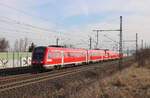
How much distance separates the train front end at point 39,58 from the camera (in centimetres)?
1836

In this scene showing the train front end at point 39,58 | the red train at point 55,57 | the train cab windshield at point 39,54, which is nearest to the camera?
the train front end at point 39,58

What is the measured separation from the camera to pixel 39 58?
18.7 metres

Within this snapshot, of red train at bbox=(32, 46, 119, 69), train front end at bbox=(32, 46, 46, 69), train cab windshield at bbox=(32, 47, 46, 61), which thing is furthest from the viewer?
train cab windshield at bbox=(32, 47, 46, 61)

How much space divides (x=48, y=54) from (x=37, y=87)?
7602 millimetres

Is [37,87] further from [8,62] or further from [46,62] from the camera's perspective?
[8,62]

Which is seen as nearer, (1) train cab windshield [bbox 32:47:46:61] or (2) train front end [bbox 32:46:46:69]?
(2) train front end [bbox 32:46:46:69]

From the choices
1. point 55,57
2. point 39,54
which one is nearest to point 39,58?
point 39,54

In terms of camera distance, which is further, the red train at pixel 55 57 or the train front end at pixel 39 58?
the red train at pixel 55 57

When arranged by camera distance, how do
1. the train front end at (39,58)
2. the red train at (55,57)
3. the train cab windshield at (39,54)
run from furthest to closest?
the train cab windshield at (39,54) < the red train at (55,57) < the train front end at (39,58)

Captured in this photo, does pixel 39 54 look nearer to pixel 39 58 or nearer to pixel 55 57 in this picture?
pixel 39 58

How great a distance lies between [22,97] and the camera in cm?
904

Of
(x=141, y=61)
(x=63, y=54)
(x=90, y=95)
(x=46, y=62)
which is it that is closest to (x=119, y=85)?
(x=90, y=95)

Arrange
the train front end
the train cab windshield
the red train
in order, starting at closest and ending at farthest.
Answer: the train front end < the red train < the train cab windshield

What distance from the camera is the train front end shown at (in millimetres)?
18359
